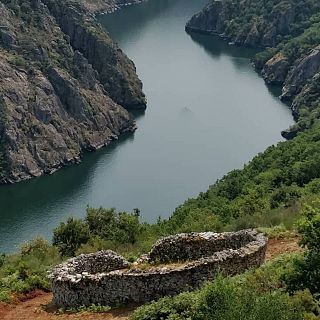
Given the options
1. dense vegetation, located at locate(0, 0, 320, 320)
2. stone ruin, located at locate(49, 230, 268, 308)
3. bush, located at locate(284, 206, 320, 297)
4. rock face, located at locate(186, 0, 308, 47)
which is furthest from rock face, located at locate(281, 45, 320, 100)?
bush, located at locate(284, 206, 320, 297)

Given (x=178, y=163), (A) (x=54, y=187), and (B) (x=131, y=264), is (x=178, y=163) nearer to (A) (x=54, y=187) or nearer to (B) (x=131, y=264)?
(A) (x=54, y=187)

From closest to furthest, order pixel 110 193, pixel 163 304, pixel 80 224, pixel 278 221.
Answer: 1. pixel 163 304
2. pixel 278 221
3. pixel 80 224
4. pixel 110 193

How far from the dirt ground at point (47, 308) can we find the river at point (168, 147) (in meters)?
52.2

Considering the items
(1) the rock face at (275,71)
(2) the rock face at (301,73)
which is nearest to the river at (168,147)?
(1) the rock face at (275,71)

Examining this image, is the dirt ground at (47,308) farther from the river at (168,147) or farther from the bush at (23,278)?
the river at (168,147)

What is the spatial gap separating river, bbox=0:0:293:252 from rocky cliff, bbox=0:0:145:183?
3.90 meters

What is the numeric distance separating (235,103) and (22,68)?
35.6 meters

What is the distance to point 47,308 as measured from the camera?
20000 millimetres

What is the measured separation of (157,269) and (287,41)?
163m

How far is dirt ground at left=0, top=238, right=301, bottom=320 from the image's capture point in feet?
60.3

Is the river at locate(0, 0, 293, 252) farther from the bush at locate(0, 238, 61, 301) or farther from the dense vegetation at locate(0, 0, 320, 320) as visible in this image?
the bush at locate(0, 238, 61, 301)

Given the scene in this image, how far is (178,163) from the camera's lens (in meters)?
99.5

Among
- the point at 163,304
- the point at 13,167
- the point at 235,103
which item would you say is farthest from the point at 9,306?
the point at 235,103

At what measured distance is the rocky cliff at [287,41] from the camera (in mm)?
129125
